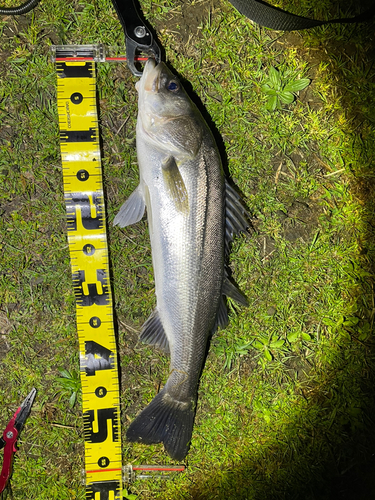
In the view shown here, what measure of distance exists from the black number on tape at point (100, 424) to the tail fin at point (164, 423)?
20 centimetres

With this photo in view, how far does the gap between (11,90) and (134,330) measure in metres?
2.25

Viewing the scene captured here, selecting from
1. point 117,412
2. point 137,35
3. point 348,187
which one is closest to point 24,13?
point 137,35

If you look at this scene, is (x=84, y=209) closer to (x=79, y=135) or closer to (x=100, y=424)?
(x=79, y=135)

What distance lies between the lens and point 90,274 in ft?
9.78

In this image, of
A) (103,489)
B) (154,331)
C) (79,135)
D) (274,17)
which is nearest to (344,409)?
(154,331)

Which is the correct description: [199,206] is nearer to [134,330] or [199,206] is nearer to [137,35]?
[134,330]

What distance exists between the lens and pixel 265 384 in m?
3.22

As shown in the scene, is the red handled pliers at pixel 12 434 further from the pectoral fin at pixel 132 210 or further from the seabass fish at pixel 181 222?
the pectoral fin at pixel 132 210

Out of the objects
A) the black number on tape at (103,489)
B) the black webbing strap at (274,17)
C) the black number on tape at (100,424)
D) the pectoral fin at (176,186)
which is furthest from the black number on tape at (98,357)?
→ the black webbing strap at (274,17)

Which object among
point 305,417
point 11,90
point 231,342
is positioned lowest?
point 305,417

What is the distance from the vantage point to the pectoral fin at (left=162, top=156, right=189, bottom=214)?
8.30 ft

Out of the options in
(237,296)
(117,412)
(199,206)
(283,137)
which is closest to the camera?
(199,206)

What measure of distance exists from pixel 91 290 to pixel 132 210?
75 centimetres

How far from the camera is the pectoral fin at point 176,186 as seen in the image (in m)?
2.53
